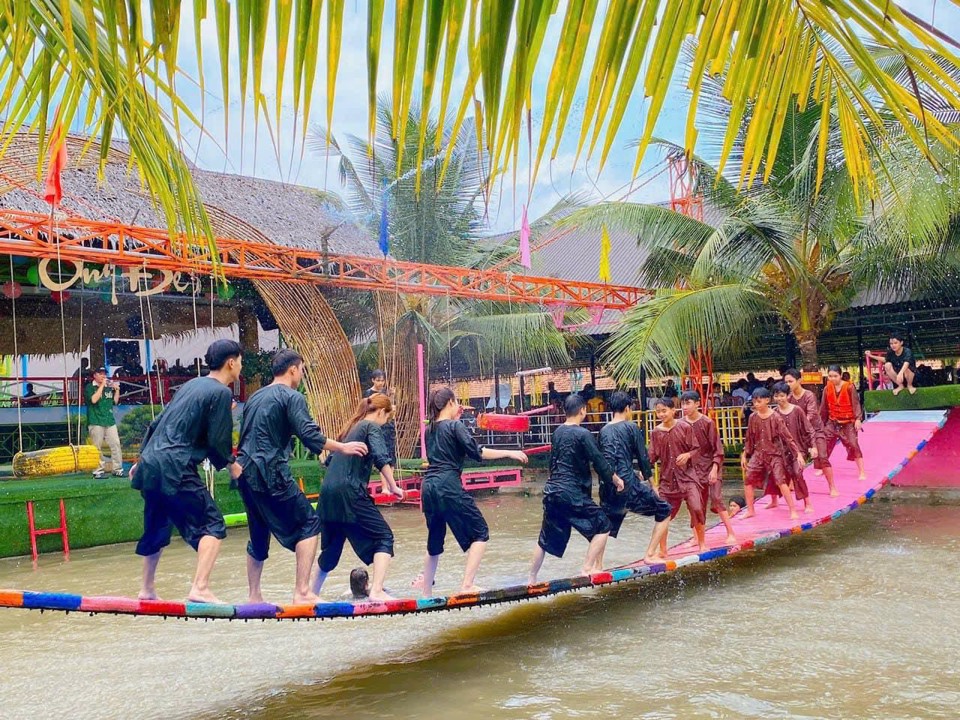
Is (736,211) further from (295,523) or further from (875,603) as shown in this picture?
(295,523)

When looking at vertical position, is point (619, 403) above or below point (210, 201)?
below

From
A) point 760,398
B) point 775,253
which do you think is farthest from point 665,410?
point 775,253

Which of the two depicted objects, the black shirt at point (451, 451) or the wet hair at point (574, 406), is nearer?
the black shirt at point (451, 451)

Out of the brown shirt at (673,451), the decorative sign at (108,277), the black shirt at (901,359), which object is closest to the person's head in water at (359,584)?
the brown shirt at (673,451)

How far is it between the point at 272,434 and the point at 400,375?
12896 mm

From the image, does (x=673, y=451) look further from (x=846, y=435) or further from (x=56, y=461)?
(x=56, y=461)

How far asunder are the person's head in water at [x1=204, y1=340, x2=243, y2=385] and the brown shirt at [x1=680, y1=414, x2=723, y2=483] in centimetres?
479

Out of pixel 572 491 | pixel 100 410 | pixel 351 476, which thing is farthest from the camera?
pixel 100 410

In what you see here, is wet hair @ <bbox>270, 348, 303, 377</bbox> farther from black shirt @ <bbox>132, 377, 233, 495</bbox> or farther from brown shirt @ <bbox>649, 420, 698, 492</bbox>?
brown shirt @ <bbox>649, 420, 698, 492</bbox>

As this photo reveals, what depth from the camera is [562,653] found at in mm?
6359

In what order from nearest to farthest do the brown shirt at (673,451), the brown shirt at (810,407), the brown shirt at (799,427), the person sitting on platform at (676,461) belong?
the person sitting on platform at (676,461) < the brown shirt at (673,451) < the brown shirt at (799,427) < the brown shirt at (810,407)

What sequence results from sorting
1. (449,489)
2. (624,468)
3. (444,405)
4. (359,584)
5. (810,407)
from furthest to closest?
1. (810,407)
2. (624,468)
3. (444,405)
4. (449,489)
5. (359,584)

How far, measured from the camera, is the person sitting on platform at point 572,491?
23.6 feet

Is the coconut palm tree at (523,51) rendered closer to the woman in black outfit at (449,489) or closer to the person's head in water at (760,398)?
the woman in black outfit at (449,489)
